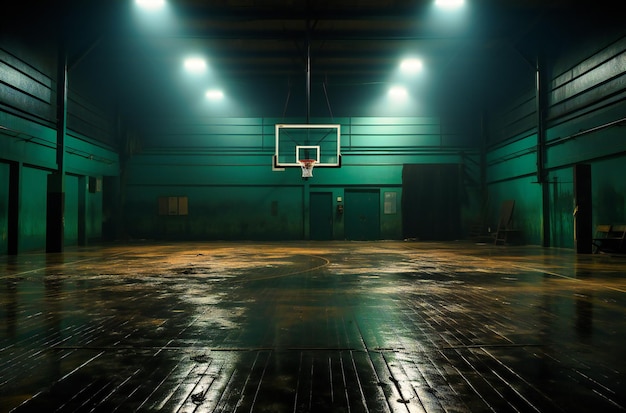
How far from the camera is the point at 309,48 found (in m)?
14.2

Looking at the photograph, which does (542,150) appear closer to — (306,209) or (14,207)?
(306,209)

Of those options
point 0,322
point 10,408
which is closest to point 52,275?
point 0,322

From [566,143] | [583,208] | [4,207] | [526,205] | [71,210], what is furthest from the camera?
[526,205]

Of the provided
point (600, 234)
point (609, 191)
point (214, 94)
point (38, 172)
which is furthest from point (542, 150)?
point (38, 172)

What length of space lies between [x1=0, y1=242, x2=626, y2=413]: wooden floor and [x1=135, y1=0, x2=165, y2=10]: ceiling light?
8.25 meters

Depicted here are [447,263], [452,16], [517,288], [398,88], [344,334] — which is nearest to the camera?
[344,334]

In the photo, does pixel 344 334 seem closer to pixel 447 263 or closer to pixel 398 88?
pixel 447 263

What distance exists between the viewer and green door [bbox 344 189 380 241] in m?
19.5

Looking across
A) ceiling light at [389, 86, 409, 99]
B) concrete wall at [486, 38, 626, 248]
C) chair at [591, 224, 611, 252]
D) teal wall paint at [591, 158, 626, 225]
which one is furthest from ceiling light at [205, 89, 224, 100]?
chair at [591, 224, 611, 252]

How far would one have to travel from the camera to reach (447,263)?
9391 mm

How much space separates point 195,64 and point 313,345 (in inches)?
587

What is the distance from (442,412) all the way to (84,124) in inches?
654

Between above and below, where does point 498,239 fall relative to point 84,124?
below

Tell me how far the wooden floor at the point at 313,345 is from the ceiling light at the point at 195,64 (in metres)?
11.2
